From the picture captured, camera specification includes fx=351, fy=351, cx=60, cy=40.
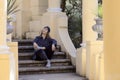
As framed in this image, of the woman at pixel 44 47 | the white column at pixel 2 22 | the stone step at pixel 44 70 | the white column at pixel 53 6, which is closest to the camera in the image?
the white column at pixel 2 22

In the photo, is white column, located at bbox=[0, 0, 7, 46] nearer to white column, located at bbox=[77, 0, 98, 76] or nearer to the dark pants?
white column, located at bbox=[77, 0, 98, 76]

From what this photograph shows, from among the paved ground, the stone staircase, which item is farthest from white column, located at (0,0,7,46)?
the stone staircase

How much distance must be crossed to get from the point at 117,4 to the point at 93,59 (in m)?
6.46

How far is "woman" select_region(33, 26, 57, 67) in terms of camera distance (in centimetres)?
955

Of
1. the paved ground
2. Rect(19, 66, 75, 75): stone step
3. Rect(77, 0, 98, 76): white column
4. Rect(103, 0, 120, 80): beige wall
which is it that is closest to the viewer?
Rect(103, 0, 120, 80): beige wall

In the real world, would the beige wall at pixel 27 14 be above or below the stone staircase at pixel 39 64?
above

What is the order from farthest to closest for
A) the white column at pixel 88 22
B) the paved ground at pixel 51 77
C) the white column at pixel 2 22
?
the white column at pixel 88 22 → the paved ground at pixel 51 77 → the white column at pixel 2 22

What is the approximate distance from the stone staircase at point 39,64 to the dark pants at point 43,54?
143mm

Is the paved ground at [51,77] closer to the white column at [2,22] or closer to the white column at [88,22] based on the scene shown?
the white column at [88,22]

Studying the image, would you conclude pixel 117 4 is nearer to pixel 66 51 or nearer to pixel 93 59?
pixel 93 59

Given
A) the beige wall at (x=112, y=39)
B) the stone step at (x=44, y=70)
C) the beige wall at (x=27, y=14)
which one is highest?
the beige wall at (x=27, y=14)

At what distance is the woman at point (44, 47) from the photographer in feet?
31.3

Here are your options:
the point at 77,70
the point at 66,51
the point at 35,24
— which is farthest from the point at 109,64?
the point at 35,24

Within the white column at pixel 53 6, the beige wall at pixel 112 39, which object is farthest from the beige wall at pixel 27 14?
the beige wall at pixel 112 39
